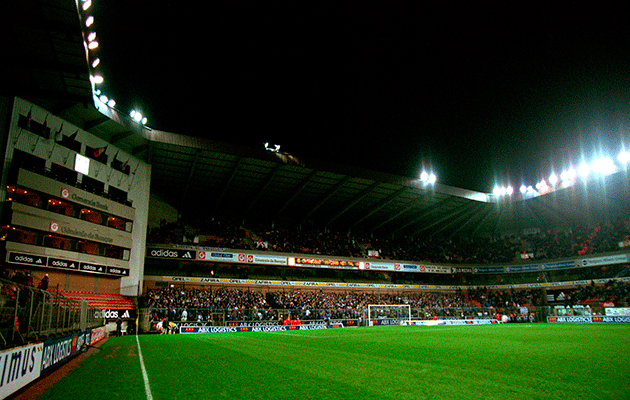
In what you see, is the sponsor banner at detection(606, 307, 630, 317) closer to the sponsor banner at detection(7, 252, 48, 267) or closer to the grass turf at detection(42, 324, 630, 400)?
the grass turf at detection(42, 324, 630, 400)

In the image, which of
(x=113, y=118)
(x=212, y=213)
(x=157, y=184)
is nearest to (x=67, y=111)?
(x=113, y=118)

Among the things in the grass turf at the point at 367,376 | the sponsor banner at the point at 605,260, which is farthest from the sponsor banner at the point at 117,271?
the sponsor banner at the point at 605,260

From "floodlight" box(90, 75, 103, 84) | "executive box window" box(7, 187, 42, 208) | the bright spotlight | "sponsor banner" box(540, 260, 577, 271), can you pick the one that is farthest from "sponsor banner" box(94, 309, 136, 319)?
"sponsor banner" box(540, 260, 577, 271)

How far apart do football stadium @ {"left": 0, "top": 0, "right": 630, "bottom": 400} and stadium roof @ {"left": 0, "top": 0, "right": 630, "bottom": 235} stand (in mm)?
184

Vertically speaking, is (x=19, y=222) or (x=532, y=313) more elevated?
(x=19, y=222)

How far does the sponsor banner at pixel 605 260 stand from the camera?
1607 inches

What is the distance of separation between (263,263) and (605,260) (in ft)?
124

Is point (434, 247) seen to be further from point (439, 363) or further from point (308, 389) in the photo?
point (308, 389)

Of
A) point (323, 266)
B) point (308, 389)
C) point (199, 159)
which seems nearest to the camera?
point (308, 389)

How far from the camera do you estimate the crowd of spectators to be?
40219 millimetres

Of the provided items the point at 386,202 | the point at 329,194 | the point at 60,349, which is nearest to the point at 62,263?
the point at 60,349

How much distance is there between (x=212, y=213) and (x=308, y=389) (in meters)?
41.1

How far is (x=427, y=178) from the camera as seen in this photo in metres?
43.3

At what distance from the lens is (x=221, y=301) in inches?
1254
